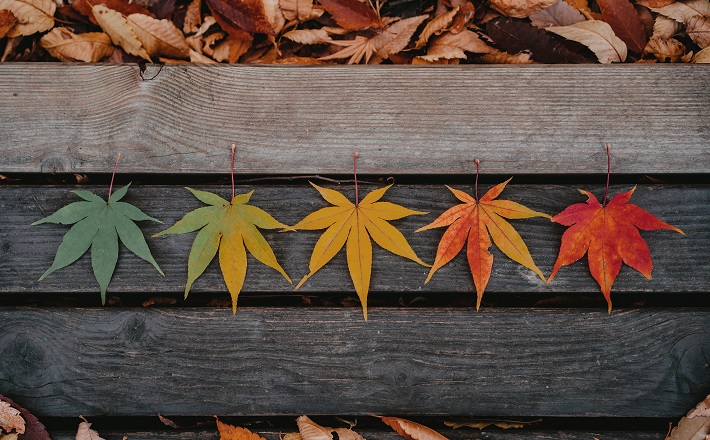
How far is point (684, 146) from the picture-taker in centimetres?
105

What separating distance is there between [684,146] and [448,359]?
2.44ft

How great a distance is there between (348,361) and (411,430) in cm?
20

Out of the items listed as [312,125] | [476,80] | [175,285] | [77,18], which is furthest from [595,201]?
[77,18]

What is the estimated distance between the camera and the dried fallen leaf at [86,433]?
1.02m

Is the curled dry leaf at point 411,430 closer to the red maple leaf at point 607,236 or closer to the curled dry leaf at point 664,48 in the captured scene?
the red maple leaf at point 607,236

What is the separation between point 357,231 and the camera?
3.28 feet

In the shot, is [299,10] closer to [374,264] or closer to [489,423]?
[374,264]

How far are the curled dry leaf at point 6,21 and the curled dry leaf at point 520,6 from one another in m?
1.21

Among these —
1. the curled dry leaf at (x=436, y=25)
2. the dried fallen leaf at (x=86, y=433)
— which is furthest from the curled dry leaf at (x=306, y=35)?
the dried fallen leaf at (x=86, y=433)

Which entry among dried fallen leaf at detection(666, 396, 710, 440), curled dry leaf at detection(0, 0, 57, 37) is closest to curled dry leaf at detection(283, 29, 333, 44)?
curled dry leaf at detection(0, 0, 57, 37)

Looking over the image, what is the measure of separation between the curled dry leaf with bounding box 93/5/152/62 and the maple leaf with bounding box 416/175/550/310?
0.86 m

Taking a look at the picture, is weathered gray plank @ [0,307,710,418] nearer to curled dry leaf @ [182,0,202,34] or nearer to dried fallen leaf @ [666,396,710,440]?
dried fallen leaf @ [666,396,710,440]

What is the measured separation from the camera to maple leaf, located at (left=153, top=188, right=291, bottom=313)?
0.99 m

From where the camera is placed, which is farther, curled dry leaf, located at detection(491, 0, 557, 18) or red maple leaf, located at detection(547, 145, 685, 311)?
curled dry leaf, located at detection(491, 0, 557, 18)
